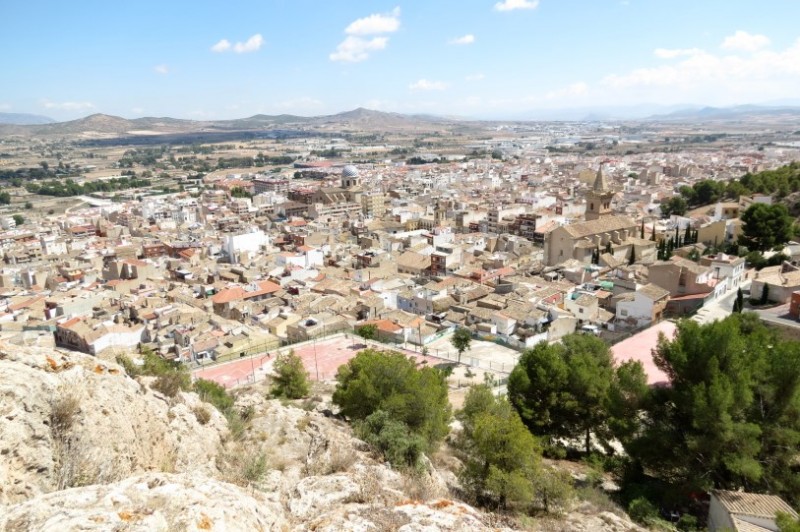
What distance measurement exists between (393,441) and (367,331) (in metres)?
14.9

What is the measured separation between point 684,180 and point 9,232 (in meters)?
82.7

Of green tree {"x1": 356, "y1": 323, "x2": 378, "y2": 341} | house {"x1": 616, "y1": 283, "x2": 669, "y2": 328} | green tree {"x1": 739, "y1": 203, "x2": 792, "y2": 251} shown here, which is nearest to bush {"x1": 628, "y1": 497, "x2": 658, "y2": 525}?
green tree {"x1": 356, "y1": 323, "x2": 378, "y2": 341}

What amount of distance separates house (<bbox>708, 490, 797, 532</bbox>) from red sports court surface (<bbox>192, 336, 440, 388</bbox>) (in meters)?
12.1

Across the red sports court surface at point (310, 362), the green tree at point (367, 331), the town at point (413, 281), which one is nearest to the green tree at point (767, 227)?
the town at point (413, 281)

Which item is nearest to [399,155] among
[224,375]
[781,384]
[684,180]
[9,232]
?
[684,180]

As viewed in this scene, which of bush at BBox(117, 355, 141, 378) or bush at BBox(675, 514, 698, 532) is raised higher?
bush at BBox(117, 355, 141, 378)

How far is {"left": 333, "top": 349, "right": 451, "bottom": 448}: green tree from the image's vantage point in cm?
1091

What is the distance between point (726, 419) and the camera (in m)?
9.78

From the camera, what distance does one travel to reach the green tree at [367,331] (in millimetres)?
23922

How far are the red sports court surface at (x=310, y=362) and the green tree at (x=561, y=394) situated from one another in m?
7.80

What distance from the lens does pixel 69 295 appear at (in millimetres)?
31234

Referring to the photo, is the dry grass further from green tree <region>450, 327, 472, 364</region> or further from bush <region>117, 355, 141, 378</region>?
green tree <region>450, 327, 472, 364</region>

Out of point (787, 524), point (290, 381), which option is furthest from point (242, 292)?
point (787, 524)

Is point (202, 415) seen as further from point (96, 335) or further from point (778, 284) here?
point (778, 284)
